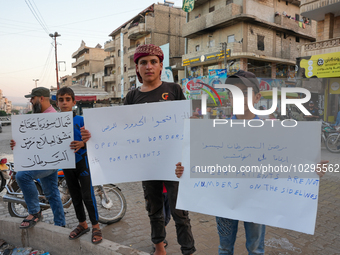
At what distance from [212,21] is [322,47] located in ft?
44.6

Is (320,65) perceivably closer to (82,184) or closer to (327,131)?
(327,131)

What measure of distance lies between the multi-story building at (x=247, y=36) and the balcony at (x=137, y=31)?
8.55 m

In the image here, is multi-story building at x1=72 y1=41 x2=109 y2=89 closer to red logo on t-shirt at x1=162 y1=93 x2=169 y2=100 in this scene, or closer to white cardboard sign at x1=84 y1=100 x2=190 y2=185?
white cardboard sign at x1=84 y1=100 x2=190 y2=185

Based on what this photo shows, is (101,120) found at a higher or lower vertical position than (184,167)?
higher

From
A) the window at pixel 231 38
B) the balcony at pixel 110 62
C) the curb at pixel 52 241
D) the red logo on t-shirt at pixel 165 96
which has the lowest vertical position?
the curb at pixel 52 241

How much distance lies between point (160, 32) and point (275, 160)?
38.0 metres

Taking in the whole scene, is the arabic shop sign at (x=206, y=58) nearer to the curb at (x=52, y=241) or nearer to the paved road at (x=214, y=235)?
the paved road at (x=214, y=235)

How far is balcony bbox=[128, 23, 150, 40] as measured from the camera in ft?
119

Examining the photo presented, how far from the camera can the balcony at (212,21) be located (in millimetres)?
24422

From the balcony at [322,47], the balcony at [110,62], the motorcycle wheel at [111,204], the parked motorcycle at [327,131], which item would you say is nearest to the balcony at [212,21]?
the balcony at [322,47]

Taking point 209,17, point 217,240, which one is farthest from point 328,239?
point 209,17

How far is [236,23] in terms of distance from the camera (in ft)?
82.5

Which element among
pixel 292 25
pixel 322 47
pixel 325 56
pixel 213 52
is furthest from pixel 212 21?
pixel 325 56

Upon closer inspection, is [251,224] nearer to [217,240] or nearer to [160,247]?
[160,247]
